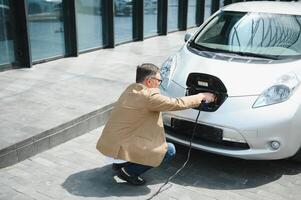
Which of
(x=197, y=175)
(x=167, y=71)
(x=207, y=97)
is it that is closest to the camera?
(x=207, y=97)

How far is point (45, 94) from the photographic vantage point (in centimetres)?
591

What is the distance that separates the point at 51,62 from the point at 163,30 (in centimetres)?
530

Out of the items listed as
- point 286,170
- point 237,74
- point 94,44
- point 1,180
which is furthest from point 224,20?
point 94,44

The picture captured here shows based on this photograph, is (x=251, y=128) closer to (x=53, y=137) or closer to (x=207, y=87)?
(x=207, y=87)

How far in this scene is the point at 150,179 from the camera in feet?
13.4

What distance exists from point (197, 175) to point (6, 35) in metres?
4.89

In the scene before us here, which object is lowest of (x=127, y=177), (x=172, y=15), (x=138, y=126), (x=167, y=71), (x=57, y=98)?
(x=127, y=177)

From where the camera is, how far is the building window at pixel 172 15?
13.2m

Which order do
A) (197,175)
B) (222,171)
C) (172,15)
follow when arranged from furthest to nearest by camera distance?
1. (172,15)
2. (222,171)
3. (197,175)

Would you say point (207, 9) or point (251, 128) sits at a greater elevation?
point (207, 9)

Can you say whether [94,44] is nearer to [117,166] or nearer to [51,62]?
[51,62]

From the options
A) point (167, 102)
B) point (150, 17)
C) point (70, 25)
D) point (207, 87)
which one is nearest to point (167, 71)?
point (207, 87)

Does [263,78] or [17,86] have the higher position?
[263,78]

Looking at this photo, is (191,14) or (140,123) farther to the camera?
(191,14)
